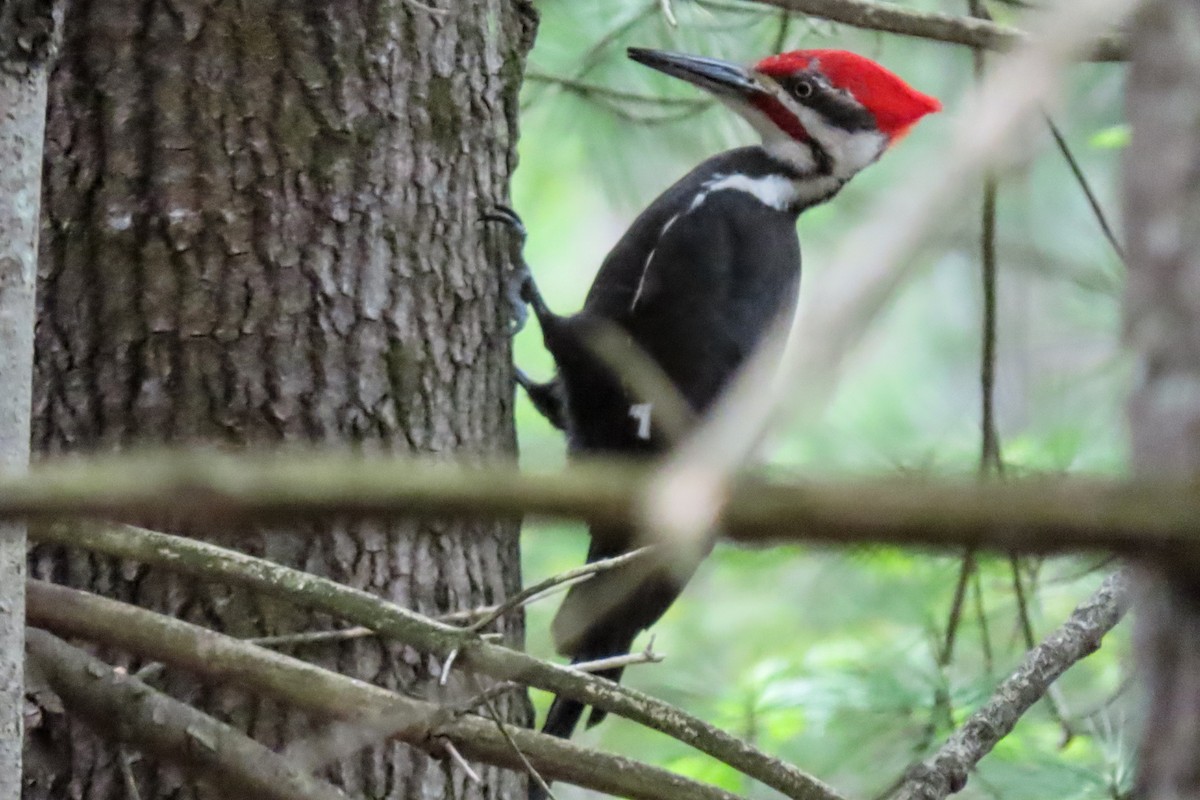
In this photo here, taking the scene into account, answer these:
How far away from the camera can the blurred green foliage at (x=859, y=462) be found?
221cm

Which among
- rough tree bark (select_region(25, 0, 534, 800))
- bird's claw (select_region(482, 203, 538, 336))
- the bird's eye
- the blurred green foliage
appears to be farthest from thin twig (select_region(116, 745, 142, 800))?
the bird's eye

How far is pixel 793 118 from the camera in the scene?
9.40ft

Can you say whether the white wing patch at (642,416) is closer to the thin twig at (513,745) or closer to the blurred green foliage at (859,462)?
the blurred green foliage at (859,462)

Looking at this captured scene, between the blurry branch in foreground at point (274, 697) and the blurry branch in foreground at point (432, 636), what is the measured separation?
30 mm

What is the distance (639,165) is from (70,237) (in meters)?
1.72

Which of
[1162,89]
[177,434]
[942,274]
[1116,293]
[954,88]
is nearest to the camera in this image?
[1162,89]

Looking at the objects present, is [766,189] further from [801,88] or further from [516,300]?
[516,300]

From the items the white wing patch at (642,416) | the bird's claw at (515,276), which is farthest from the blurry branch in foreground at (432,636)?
the white wing patch at (642,416)

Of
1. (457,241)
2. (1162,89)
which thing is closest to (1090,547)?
(1162,89)

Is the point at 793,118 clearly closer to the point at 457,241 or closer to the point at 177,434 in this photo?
the point at 457,241

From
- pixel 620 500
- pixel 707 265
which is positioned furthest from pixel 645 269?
pixel 620 500

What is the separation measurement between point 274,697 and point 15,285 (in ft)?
1.62

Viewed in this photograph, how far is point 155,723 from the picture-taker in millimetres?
1425

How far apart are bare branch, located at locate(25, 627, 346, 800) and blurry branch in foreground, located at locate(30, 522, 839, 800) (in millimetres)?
115
